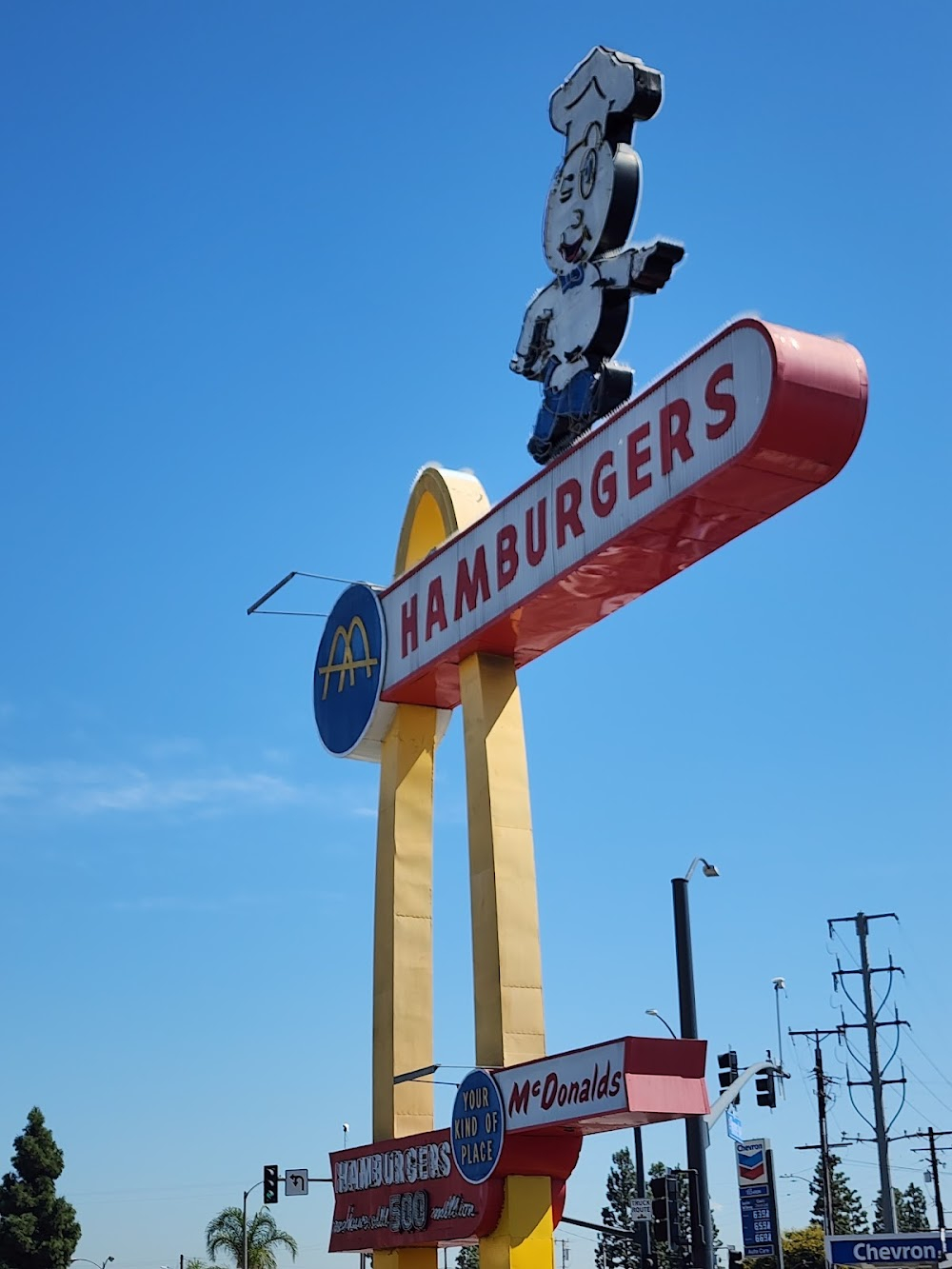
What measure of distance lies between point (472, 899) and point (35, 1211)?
54843mm

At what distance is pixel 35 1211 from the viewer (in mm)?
68750

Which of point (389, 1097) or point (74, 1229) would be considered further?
point (74, 1229)

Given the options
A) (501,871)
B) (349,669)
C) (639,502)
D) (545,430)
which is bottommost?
(501,871)

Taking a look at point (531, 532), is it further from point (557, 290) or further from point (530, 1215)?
point (530, 1215)

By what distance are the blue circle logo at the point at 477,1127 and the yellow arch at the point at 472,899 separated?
387mm

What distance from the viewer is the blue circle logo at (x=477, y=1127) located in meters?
20.0

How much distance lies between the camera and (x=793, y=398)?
17156mm

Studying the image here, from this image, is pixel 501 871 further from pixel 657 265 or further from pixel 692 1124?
pixel 657 265

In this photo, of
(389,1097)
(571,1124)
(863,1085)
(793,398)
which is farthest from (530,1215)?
(863,1085)

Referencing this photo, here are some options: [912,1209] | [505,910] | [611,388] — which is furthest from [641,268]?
[912,1209]

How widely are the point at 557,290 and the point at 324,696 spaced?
8.31 meters

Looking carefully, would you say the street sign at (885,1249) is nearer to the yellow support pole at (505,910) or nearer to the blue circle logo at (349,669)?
the yellow support pole at (505,910)

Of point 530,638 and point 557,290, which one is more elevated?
point 557,290

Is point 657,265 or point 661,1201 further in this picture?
point 661,1201
